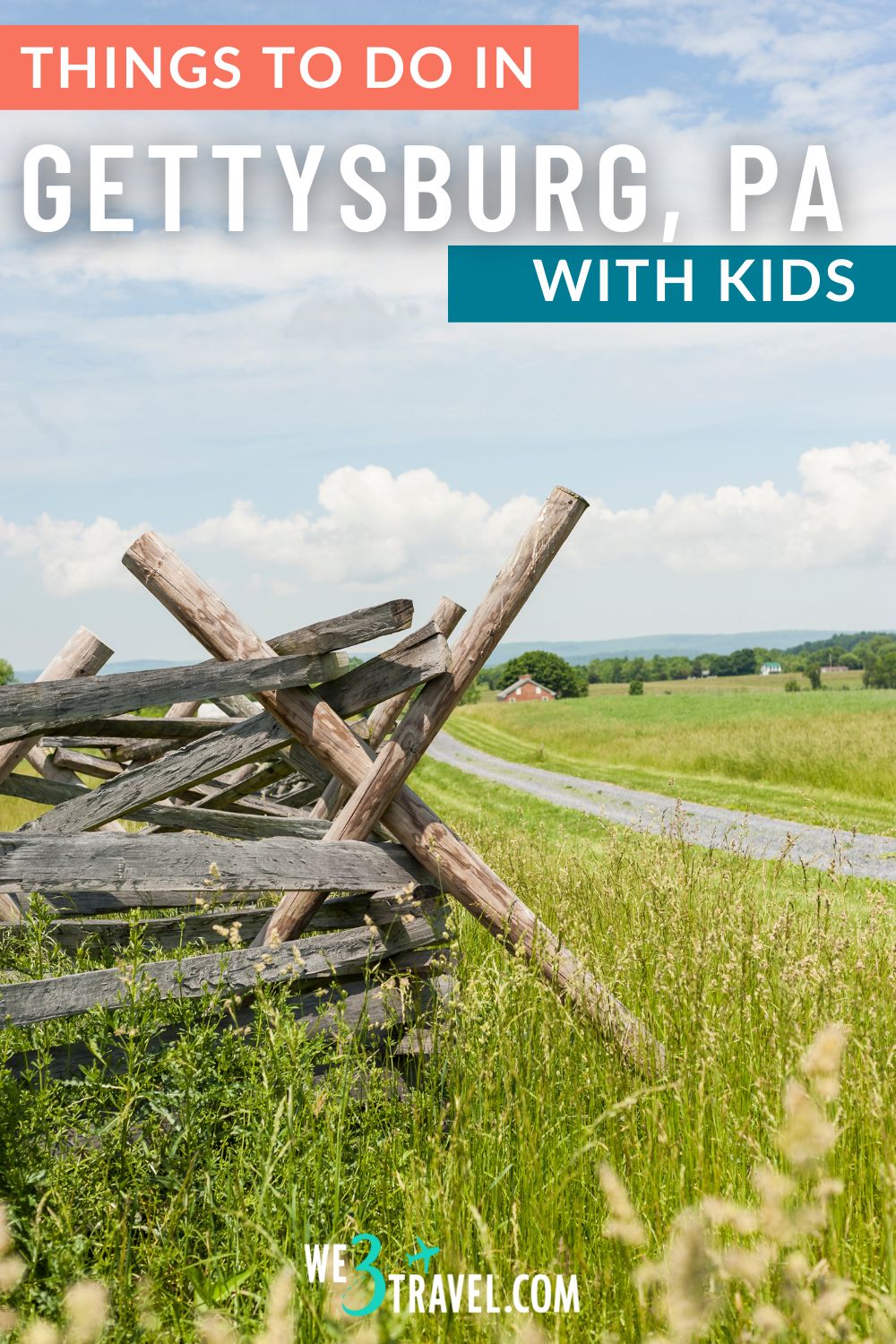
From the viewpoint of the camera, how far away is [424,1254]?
78.7 inches

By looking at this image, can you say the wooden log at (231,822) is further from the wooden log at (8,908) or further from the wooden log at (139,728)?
the wooden log at (8,908)

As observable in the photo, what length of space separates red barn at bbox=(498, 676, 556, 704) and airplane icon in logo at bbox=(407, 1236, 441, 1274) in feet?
297

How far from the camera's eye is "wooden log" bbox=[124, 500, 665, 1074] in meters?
3.34

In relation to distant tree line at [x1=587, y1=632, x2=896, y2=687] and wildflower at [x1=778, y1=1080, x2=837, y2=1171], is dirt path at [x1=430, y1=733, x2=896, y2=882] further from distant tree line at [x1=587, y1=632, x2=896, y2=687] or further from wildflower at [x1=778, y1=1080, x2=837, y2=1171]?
distant tree line at [x1=587, y1=632, x2=896, y2=687]

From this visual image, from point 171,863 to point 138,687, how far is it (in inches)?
24.3

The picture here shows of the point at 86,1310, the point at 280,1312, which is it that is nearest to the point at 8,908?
the point at 86,1310

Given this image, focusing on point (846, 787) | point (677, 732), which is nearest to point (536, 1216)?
point (846, 787)

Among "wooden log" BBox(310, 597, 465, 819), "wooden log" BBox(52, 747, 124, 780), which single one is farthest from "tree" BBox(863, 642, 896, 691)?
"wooden log" BBox(310, 597, 465, 819)

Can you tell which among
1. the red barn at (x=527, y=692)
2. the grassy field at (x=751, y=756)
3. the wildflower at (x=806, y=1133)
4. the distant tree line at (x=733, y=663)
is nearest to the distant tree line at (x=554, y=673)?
the red barn at (x=527, y=692)

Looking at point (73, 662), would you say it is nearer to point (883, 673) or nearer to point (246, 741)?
point (246, 741)

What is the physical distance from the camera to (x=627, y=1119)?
2658mm

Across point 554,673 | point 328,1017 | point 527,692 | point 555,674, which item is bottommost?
point 328,1017

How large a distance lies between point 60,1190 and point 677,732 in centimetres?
2727

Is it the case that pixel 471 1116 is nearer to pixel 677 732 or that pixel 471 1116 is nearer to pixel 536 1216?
pixel 536 1216
